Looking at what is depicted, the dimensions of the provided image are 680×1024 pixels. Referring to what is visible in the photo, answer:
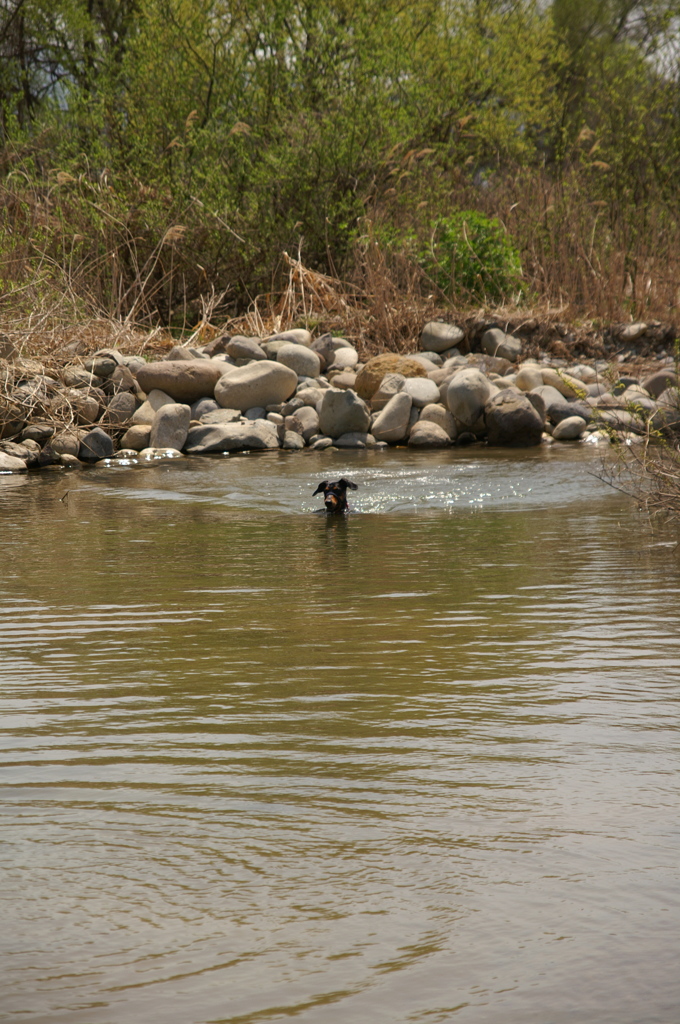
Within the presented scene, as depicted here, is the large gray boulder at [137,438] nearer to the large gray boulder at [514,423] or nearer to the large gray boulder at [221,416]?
the large gray boulder at [221,416]

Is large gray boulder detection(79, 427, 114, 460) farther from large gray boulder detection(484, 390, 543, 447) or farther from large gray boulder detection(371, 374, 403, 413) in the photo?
large gray boulder detection(484, 390, 543, 447)

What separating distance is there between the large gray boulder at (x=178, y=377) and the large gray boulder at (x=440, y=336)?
356 cm

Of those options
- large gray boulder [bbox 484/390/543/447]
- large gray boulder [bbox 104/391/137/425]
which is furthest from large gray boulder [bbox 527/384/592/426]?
large gray boulder [bbox 104/391/137/425]

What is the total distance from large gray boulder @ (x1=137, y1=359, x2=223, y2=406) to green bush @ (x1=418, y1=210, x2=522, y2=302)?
4.83 m

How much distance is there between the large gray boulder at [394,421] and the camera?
13219 mm

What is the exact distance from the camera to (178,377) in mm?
13562

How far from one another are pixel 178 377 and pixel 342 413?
7.40 ft

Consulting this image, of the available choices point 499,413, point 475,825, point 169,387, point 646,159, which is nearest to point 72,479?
point 169,387

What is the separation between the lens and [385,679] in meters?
3.79

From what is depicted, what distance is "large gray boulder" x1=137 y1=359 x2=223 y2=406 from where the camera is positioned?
13.6 m

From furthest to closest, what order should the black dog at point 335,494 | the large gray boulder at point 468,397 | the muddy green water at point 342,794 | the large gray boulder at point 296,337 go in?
the large gray boulder at point 296,337
the large gray boulder at point 468,397
the black dog at point 335,494
the muddy green water at point 342,794

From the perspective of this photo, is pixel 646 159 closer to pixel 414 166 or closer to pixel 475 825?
pixel 414 166

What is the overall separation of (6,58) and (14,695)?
25.7 metres

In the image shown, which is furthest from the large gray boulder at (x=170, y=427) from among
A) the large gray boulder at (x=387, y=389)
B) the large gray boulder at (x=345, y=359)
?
the large gray boulder at (x=345, y=359)
